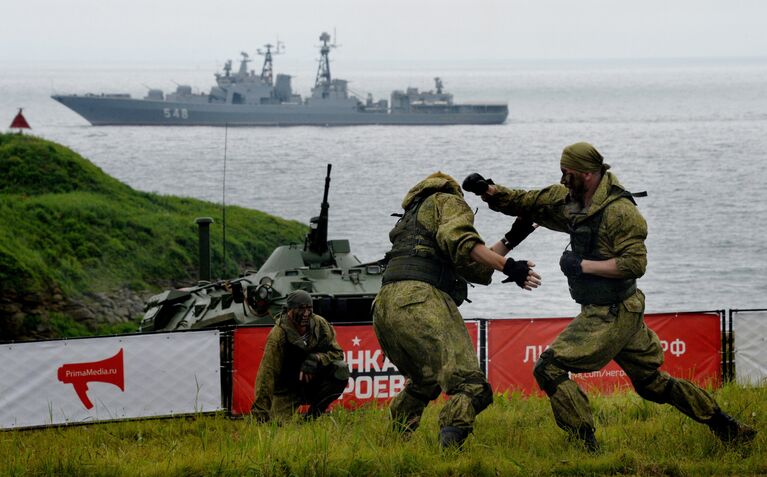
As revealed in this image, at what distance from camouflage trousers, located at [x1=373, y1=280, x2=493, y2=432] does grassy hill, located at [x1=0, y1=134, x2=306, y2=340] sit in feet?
76.1

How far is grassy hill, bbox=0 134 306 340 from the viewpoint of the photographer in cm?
3241

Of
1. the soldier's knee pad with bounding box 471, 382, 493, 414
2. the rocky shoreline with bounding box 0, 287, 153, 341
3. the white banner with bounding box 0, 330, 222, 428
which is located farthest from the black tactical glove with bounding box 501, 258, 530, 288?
the rocky shoreline with bounding box 0, 287, 153, 341

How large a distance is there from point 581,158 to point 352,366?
5893mm

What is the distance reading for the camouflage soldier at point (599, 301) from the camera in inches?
324

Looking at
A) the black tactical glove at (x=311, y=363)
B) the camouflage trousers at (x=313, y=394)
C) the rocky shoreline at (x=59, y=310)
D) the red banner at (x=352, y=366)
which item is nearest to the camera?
the black tactical glove at (x=311, y=363)

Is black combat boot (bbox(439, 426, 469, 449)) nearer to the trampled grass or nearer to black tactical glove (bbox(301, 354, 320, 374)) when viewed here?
the trampled grass

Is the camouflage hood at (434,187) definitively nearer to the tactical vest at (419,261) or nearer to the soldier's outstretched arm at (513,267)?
the tactical vest at (419,261)

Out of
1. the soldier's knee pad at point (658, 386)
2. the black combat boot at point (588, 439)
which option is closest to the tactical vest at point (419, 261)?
the black combat boot at point (588, 439)

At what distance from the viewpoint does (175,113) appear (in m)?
135

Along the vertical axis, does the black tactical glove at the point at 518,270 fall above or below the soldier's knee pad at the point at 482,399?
above

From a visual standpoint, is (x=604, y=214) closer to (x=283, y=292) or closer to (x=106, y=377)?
(x=106, y=377)

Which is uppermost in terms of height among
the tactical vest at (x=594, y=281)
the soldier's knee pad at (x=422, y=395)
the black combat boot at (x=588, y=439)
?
the tactical vest at (x=594, y=281)

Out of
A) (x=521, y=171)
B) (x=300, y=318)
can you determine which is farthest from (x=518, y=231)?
(x=521, y=171)

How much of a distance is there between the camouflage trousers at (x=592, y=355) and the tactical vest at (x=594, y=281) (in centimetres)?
5
